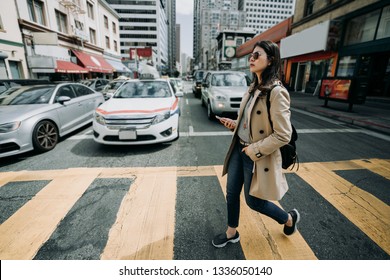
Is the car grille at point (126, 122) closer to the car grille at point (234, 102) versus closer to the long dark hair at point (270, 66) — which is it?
the long dark hair at point (270, 66)

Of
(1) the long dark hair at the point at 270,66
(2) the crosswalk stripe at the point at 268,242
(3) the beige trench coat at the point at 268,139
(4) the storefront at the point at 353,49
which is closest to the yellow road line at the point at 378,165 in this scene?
(2) the crosswalk stripe at the point at 268,242

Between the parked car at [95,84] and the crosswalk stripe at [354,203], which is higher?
the parked car at [95,84]

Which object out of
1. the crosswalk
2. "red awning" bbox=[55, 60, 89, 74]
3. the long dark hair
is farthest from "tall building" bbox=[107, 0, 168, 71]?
the long dark hair

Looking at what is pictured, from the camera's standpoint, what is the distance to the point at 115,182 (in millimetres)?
3566

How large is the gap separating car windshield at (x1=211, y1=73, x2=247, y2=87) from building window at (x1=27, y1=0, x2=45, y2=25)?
16.8m

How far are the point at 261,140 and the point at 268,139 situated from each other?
84 mm

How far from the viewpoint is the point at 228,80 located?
29.6 ft

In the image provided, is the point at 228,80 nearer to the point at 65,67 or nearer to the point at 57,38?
the point at 65,67

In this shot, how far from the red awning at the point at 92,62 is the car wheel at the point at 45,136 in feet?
63.7

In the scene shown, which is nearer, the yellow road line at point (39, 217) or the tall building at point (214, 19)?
the yellow road line at point (39, 217)

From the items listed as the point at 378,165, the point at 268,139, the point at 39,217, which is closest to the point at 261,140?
the point at 268,139

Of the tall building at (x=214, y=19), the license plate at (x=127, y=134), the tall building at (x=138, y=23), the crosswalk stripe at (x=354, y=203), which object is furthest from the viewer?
the tall building at (x=214, y=19)

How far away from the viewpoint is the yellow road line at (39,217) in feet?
7.22
